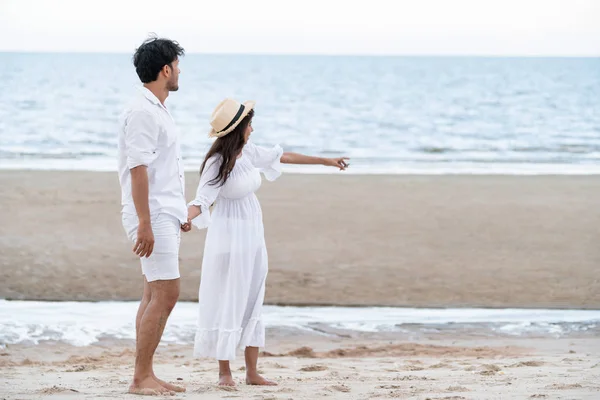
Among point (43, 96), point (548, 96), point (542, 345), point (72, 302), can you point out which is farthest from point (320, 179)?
point (548, 96)

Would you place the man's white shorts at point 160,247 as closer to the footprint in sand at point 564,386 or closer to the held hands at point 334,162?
the held hands at point 334,162

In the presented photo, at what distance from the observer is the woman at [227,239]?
5090 millimetres

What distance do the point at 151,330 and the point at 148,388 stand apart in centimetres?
29

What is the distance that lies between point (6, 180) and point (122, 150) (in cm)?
1284

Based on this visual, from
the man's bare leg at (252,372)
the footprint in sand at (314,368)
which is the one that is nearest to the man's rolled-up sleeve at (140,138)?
the man's bare leg at (252,372)

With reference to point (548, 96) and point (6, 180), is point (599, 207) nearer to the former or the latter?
point (6, 180)

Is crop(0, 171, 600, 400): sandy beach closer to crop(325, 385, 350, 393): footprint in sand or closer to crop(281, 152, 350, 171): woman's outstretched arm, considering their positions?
crop(325, 385, 350, 393): footprint in sand

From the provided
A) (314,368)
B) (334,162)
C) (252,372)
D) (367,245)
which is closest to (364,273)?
(367,245)

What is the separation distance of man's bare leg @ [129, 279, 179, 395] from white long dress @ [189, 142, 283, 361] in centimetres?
44

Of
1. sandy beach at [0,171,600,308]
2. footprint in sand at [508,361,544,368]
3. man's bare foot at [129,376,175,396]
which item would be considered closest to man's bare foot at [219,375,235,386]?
man's bare foot at [129,376,175,396]

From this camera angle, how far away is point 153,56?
4582mm

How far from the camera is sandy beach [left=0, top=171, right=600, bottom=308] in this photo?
878 cm

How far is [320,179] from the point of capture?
16.7m

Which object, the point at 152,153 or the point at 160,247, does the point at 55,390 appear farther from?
the point at 152,153
